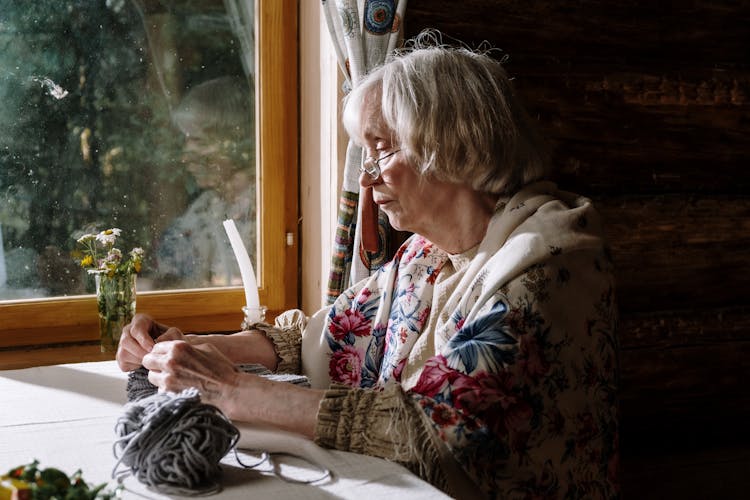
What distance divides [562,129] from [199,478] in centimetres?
157

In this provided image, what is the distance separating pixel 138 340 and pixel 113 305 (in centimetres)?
48

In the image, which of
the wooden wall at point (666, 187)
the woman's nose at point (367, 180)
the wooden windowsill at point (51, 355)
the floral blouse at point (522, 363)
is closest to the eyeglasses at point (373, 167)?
the woman's nose at point (367, 180)

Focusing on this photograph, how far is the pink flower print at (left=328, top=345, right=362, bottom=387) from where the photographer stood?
5.98 ft

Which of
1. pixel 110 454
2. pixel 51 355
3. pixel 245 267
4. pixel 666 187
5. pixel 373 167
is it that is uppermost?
pixel 373 167

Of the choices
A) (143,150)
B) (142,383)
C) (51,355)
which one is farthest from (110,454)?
(143,150)

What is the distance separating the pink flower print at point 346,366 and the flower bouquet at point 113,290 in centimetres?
60

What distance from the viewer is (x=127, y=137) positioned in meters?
2.27

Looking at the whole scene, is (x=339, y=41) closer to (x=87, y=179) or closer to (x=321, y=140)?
(x=321, y=140)

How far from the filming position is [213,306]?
2.37 meters

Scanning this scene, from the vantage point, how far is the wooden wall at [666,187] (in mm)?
2344

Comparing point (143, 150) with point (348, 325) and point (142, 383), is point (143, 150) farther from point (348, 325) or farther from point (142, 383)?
point (142, 383)

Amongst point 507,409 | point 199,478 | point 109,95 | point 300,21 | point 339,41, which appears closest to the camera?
point 199,478

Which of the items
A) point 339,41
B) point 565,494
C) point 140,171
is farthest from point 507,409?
point 140,171

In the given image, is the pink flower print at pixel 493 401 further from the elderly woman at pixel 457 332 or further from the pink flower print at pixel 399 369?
the pink flower print at pixel 399 369
